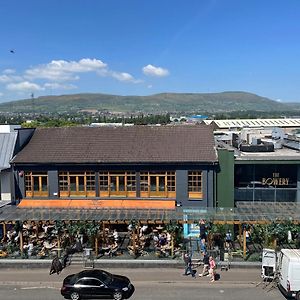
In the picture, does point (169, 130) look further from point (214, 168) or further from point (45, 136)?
point (45, 136)

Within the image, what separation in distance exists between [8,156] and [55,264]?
11.1 meters

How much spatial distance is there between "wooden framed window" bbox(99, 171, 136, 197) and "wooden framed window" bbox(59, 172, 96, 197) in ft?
2.27

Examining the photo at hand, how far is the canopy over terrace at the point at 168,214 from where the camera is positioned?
81.5 feet

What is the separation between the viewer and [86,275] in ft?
63.7

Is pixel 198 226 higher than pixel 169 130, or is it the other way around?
pixel 169 130

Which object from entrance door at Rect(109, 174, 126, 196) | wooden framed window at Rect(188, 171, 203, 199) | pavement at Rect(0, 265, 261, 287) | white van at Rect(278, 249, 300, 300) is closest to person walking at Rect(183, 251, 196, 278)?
pavement at Rect(0, 265, 261, 287)

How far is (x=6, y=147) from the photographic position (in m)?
30.2

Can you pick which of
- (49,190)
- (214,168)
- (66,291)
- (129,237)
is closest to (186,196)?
(214,168)

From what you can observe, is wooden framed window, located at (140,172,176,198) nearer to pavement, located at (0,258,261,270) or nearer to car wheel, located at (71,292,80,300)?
pavement, located at (0,258,261,270)

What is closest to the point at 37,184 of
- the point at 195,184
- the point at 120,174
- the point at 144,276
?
the point at 120,174

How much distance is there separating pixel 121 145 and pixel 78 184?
4.42 metres

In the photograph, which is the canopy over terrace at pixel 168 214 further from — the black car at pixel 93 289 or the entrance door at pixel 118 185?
the black car at pixel 93 289

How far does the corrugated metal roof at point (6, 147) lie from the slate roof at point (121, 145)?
69cm

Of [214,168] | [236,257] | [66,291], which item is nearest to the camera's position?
[66,291]
